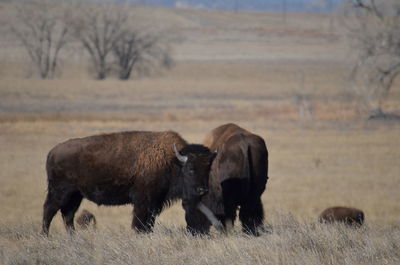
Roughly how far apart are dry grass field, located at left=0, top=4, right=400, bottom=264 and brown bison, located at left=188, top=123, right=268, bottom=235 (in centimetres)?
36

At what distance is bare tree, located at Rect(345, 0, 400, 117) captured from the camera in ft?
120

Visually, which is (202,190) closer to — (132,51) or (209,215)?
(209,215)

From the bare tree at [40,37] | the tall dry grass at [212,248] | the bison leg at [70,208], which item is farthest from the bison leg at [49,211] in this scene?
the bare tree at [40,37]

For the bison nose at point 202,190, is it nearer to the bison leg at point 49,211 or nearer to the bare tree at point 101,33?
the bison leg at point 49,211

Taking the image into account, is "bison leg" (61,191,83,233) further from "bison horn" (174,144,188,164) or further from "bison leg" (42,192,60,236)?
"bison horn" (174,144,188,164)

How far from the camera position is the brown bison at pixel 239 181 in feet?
29.9

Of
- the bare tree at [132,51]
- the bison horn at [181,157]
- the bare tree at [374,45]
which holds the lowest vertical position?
the bare tree at [132,51]

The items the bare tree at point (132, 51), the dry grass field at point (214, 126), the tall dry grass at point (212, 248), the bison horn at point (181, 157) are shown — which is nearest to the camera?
the tall dry grass at point (212, 248)

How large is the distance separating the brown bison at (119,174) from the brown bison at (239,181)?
482mm

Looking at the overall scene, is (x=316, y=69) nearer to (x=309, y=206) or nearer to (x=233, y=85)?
(x=233, y=85)

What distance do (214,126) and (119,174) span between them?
23750mm

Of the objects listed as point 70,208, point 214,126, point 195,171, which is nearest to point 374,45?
point 214,126

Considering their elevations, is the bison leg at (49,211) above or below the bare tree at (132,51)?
above

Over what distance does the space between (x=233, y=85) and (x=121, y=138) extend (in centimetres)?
4701
